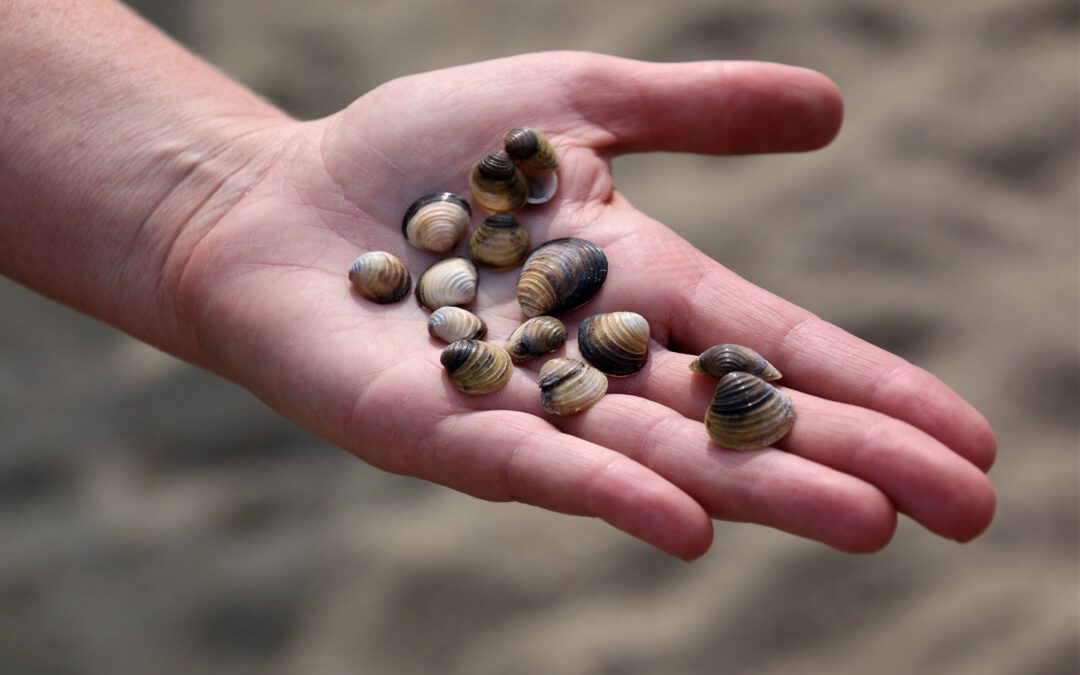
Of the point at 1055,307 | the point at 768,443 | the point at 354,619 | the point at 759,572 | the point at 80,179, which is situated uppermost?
the point at 1055,307

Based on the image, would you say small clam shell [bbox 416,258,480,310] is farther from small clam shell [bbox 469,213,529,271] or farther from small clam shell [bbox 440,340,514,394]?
small clam shell [bbox 440,340,514,394]

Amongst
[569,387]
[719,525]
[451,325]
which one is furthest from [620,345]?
[719,525]

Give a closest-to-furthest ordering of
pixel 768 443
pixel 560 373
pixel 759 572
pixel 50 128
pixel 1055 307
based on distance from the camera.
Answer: pixel 768 443, pixel 560 373, pixel 50 128, pixel 759 572, pixel 1055 307

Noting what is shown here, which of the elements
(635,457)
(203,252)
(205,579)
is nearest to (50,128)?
(203,252)

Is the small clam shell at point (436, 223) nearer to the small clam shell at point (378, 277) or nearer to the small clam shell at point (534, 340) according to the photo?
the small clam shell at point (378, 277)

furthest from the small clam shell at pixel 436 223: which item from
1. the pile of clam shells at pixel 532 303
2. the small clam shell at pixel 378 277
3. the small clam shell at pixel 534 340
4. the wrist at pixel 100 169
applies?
the wrist at pixel 100 169

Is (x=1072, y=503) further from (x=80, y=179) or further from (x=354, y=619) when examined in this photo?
(x=80, y=179)

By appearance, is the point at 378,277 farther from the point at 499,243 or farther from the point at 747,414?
the point at 747,414
